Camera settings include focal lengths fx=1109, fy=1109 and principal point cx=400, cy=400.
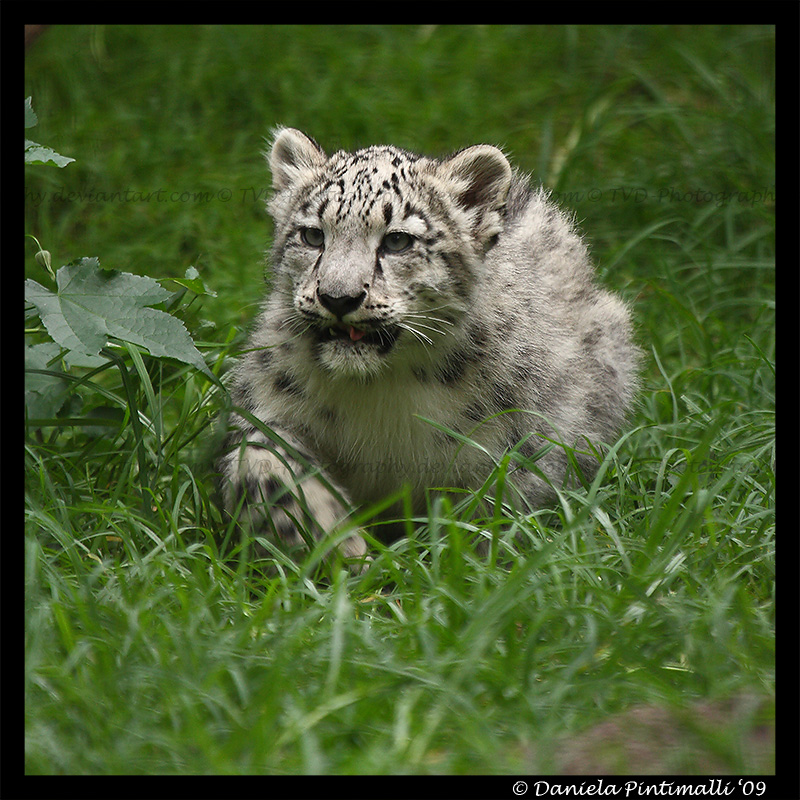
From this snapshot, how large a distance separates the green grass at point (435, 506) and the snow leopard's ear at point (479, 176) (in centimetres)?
164

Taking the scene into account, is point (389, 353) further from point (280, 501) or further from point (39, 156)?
point (39, 156)

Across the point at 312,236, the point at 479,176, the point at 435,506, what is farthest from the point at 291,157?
the point at 435,506

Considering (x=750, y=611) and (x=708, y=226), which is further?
(x=708, y=226)

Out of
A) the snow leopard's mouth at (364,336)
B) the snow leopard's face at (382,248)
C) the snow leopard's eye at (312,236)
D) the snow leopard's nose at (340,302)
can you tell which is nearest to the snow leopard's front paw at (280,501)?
the snow leopard's face at (382,248)

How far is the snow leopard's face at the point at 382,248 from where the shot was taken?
18.5 feet

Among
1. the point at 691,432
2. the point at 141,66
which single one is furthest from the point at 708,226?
the point at 141,66

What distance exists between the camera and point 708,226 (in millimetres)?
9750

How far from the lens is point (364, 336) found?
581 cm

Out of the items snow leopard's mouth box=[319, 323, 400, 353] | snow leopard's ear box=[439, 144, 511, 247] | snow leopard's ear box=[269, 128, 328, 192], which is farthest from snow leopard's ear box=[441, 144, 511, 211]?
snow leopard's mouth box=[319, 323, 400, 353]

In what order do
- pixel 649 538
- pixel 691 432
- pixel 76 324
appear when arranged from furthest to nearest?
pixel 691 432 → pixel 76 324 → pixel 649 538

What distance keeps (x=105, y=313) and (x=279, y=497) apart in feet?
4.29

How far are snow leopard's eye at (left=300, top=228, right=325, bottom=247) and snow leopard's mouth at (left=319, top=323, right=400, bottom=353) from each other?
49 centimetres
